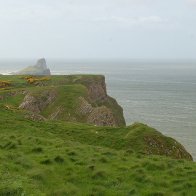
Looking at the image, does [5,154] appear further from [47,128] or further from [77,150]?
[47,128]

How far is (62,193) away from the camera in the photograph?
57.0ft

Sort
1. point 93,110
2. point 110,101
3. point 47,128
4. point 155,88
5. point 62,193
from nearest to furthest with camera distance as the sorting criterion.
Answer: point 62,193 → point 47,128 → point 93,110 → point 110,101 → point 155,88

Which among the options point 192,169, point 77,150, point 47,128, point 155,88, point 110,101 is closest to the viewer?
point 192,169

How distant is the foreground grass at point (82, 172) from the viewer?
1794 cm

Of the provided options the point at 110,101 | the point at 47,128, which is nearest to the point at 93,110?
the point at 47,128

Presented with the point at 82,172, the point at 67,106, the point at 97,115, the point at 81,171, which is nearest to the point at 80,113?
the point at 97,115

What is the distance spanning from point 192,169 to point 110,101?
6717cm

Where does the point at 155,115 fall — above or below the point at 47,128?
below

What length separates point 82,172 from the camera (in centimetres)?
2119

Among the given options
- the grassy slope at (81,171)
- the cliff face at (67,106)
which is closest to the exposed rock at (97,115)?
the cliff face at (67,106)

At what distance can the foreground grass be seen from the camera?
17.9 m

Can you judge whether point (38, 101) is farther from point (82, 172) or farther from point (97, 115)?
point (82, 172)

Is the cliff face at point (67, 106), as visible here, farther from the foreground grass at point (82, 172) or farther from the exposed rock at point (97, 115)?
the foreground grass at point (82, 172)

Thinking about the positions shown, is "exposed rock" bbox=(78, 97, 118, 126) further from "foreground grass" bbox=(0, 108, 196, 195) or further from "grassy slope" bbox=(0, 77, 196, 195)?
"foreground grass" bbox=(0, 108, 196, 195)
